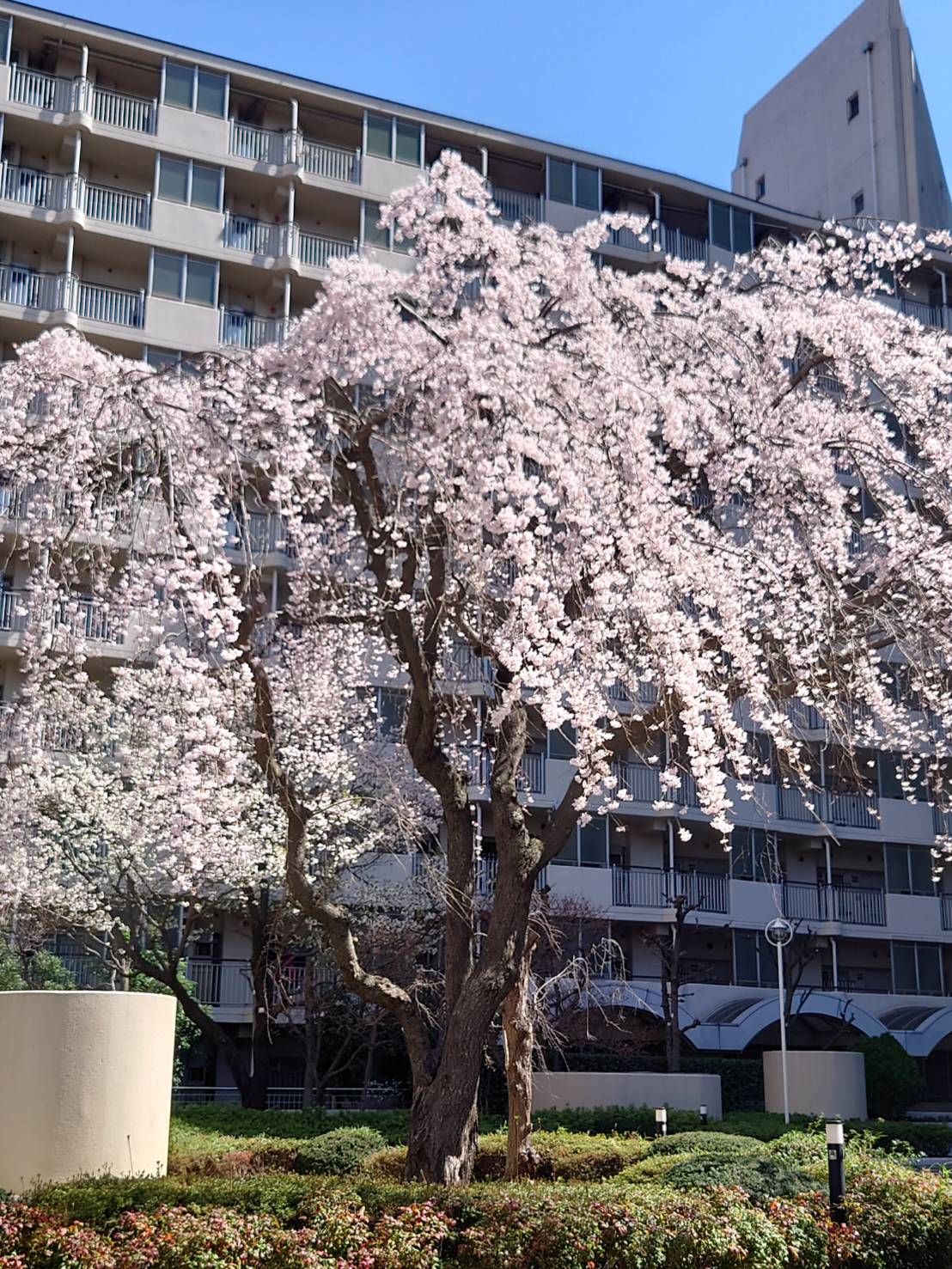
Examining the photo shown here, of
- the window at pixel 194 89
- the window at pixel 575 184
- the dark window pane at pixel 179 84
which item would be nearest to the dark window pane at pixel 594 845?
the window at pixel 575 184

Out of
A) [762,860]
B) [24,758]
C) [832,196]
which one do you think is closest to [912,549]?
[24,758]

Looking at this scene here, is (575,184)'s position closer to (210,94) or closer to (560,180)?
(560,180)

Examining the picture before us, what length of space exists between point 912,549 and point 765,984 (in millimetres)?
20974

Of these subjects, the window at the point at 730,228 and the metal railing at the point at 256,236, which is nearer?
the metal railing at the point at 256,236

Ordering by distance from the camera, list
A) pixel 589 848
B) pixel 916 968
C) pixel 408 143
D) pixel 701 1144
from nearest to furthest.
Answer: pixel 701 1144 → pixel 589 848 → pixel 408 143 → pixel 916 968

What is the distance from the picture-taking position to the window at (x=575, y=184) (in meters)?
33.4

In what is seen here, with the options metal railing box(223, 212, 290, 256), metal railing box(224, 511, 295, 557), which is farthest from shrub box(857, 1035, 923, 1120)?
metal railing box(223, 212, 290, 256)

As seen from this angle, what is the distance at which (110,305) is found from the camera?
96.4 feet

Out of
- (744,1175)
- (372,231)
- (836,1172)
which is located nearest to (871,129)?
(372,231)

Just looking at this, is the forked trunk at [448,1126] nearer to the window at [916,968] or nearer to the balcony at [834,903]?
the balcony at [834,903]

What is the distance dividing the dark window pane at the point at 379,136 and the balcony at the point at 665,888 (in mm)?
17535

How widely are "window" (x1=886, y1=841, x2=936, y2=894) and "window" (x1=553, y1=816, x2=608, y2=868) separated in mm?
7756

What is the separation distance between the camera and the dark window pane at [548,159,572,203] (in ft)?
109

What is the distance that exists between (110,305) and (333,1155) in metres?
20.6
